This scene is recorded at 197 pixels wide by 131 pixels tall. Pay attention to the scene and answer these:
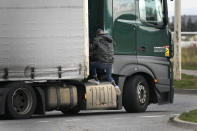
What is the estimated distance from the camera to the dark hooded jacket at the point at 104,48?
17.3 meters

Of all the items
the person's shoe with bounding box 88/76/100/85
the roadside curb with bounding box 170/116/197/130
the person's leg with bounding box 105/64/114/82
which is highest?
the person's leg with bounding box 105/64/114/82

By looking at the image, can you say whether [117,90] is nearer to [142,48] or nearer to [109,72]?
[109,72]

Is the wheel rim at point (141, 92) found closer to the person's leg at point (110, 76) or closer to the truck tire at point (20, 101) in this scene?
the person's leg at point (110, 76)

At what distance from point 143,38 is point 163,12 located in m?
1.03

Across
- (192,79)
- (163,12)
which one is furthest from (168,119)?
(192,79)

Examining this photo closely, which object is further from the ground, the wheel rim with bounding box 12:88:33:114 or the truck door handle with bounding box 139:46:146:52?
the truck door handle with bounding box 139:46:146:52

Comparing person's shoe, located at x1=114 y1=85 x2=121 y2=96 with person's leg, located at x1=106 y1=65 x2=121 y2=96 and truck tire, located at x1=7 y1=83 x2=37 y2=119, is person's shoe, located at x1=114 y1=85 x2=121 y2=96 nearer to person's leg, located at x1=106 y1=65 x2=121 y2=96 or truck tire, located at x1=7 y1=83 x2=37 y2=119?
person's leg, located at x1=106 y1=65 x2=121 y2=96

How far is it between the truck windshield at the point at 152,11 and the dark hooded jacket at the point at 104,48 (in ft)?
4.58

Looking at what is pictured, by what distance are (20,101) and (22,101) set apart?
0.20ft

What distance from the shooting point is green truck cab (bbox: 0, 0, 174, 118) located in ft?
52.9

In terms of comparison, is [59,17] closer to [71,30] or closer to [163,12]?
[71,30]

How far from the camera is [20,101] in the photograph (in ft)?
53.6

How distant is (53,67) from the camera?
16562 mm

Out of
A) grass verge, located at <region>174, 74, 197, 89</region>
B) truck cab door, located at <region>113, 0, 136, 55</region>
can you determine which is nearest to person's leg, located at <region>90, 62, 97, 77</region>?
truck cab door, located at <region>113, 0, 136, 55</region>
